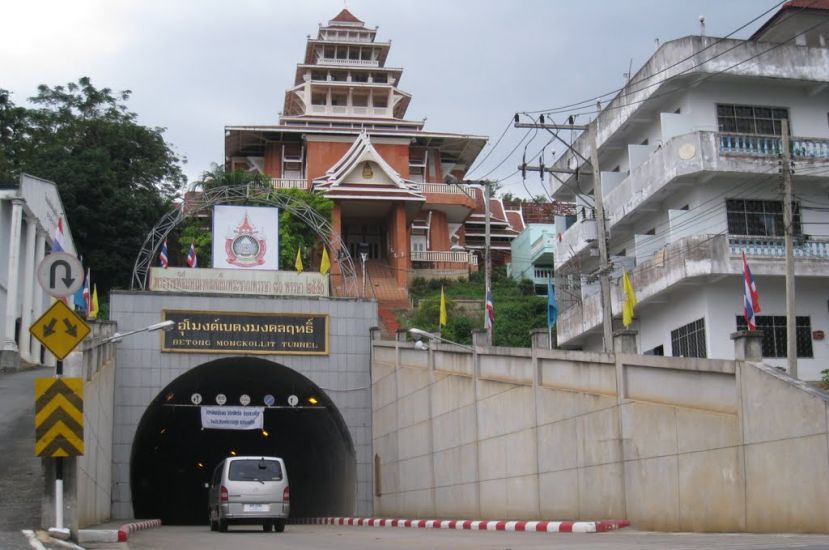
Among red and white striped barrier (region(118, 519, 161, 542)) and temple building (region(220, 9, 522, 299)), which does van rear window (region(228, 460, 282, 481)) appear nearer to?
red and white striped barrier (region(118, 519, 161, 542))

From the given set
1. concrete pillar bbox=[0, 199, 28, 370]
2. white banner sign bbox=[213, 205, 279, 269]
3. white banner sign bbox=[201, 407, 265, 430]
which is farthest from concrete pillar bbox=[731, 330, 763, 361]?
concrete pillar bbox=[0, 199, 28, 370]

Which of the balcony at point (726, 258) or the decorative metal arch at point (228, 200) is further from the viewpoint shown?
the decorative metal arch at point (228, 200)

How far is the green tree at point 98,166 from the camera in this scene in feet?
173

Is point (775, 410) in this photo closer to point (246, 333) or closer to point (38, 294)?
point (246, 333)

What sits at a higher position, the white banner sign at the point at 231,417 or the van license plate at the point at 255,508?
the white banner sign at the point at 231,417

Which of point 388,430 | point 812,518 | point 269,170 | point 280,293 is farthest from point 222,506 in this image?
point 269,170

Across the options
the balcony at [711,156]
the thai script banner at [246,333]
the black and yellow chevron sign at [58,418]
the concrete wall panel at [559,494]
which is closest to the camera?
the black and yellow chevron sign at [58,418]

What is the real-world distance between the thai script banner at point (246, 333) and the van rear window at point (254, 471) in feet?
26.4

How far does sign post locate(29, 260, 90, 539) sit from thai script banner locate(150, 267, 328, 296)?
16471 millimetres

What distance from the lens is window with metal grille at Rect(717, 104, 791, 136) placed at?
90.4 feet

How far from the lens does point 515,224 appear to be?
2721 inches

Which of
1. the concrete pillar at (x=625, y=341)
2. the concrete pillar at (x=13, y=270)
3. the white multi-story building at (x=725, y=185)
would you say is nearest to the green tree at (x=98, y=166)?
the concrete pillar at (x=13, y=270)

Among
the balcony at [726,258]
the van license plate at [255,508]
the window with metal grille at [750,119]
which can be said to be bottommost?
the van license plate at [255,508]

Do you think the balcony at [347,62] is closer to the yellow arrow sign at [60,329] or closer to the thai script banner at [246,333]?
the thai script banner at [246,333]
